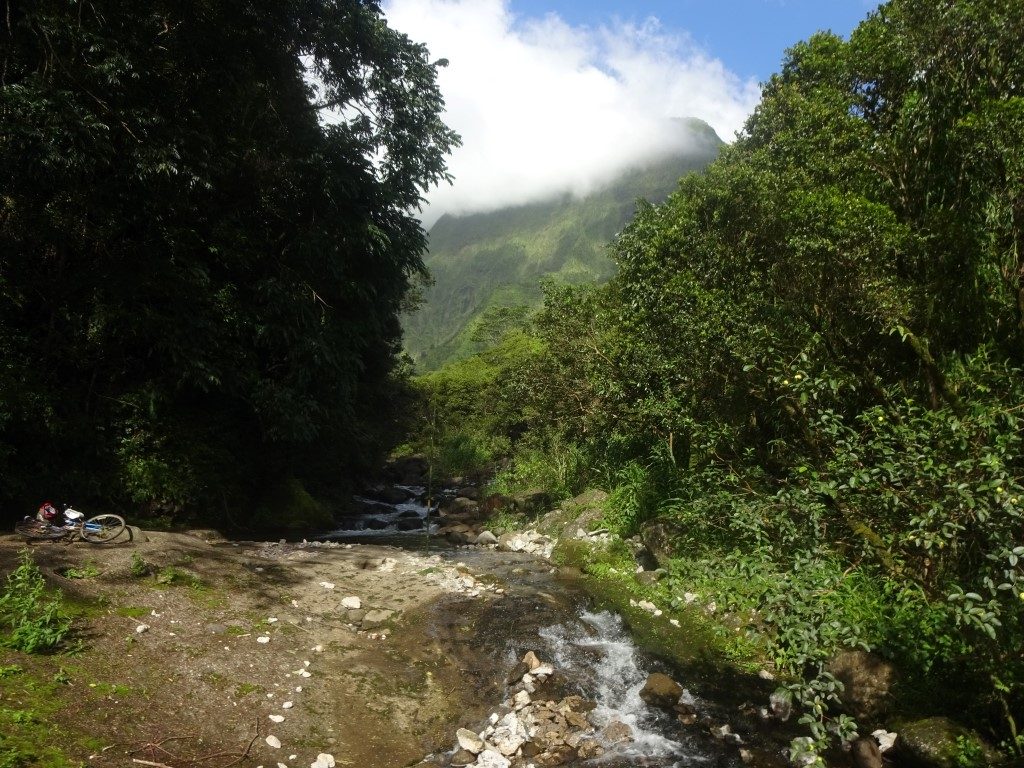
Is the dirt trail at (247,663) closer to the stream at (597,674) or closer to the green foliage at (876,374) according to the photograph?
the stream at (597,674)

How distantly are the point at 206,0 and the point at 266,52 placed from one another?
8.48ft

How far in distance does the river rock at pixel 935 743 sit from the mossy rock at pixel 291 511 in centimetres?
1714

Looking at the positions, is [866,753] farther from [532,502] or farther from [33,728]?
[532,502]

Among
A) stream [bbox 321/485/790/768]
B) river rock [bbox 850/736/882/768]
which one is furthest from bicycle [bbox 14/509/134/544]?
river rock [bbox 850/736/882/768]

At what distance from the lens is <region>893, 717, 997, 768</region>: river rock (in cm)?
598

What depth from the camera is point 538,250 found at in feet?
533

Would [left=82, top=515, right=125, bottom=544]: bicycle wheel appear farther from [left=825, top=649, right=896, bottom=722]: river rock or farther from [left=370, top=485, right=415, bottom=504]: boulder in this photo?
[left=370, top=485, right=415, bottom=504]: boulder

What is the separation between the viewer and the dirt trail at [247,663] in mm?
6102

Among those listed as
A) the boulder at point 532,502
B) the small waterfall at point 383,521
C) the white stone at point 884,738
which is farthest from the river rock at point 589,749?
the small waterfall at point 383,521

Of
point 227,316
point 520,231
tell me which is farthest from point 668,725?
point 520,231

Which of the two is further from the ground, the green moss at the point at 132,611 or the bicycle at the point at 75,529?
the bicycle at the point at 75,529

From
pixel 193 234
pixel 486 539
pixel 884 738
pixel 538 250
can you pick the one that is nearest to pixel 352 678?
pixel 884 738

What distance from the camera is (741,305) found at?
27.9ft

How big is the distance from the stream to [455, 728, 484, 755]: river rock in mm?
166
